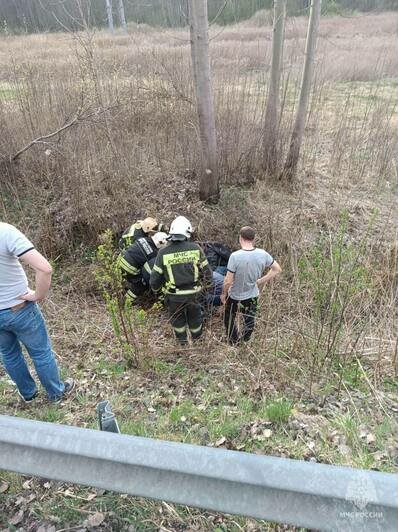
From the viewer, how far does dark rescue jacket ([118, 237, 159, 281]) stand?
5137 mm

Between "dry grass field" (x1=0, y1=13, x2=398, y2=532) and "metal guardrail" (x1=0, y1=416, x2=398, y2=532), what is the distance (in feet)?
2.11

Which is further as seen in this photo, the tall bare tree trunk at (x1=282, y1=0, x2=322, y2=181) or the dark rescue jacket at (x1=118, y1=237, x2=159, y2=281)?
the tall bare tree trunk at (x1=282, y1=0, x2=322, y2=181)

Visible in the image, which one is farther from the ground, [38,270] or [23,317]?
[38,270]

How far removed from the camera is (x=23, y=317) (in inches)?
123

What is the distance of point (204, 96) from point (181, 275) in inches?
113

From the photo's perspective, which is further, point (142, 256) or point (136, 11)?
point (136, 11)

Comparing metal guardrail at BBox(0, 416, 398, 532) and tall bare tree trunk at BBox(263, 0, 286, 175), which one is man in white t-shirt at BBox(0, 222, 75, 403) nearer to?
metal guardrail at BBox(0, 416, 398, 532)

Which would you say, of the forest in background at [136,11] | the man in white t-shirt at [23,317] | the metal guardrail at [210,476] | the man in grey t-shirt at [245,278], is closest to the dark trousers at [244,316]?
the man in grey t-shirt at [245,278]

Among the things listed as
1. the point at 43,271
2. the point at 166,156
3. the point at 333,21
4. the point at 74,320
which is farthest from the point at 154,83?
the point at 333,21

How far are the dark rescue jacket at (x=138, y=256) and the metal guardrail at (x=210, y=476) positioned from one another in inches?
143

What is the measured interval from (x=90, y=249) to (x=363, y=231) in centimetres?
423

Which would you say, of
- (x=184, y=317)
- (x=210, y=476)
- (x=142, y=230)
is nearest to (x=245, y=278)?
(x=184, y=317)

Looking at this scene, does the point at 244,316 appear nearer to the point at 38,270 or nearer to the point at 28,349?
the point at 28,349

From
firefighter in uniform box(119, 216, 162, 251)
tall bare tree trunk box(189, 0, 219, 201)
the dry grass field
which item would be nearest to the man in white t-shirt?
the dry grass field
